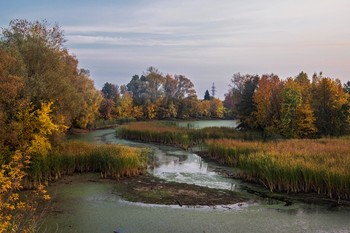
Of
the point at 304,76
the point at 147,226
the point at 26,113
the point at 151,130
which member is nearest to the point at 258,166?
the point at 147,226

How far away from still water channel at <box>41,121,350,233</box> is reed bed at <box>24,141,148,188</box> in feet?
4.41

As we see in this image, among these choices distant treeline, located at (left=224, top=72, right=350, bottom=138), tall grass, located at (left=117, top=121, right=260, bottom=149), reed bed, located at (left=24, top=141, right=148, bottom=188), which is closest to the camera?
reed bed, located at (left=24, top=141, right=148, bottom=188)

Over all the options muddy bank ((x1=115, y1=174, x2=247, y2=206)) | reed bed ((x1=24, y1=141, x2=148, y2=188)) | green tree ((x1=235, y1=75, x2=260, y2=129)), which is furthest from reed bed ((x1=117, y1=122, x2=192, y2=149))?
muddy bank ((x1=115, y1=174, x2=247, y2=206))

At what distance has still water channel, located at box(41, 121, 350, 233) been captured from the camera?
36.6ft

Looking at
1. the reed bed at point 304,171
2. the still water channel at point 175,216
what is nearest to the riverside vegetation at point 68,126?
the reed bed at point 304,171

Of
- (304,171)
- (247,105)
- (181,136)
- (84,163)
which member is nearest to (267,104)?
(247,105)

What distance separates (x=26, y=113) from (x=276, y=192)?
38.3ft

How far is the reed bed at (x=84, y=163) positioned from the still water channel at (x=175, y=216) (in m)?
1.34

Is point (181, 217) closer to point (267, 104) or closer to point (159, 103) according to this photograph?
point (267, 104)

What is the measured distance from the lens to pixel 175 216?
12359 millimetres

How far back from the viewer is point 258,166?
17.4 m

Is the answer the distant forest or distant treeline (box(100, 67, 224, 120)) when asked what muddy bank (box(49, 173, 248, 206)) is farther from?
distant treeline (box(100, 67, 224, 120))

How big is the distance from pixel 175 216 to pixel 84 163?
335 inches

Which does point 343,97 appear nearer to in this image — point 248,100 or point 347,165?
point 248,100
